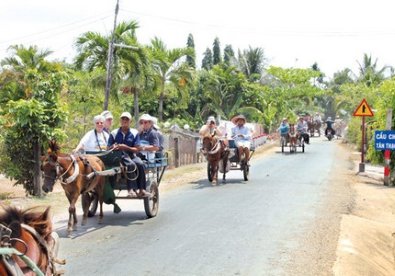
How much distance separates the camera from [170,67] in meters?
36.1

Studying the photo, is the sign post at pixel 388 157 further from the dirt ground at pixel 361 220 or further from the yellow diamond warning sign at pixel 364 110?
the yellow diamond warning sign at pixel 364 110

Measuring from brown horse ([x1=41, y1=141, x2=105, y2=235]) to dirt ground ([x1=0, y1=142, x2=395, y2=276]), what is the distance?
2.49 ft

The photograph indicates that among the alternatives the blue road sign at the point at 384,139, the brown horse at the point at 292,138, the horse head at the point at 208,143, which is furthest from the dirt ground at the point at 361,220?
the brown horse at the point at 292,138

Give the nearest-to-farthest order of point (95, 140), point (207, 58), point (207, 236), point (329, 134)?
point (207, 236), point (95, 140), point (329, 134), point (207, 58)

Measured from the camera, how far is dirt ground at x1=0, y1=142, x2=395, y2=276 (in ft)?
28.8

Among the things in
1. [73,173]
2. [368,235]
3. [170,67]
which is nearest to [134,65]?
[170,67]

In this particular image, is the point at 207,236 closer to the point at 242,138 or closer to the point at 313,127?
the point at 242,138

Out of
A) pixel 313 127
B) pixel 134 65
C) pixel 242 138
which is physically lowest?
pixel 242 138

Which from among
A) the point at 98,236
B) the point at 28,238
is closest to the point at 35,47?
the point at 98,236

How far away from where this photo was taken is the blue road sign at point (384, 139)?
18922 millimetres

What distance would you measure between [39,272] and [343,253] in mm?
6380

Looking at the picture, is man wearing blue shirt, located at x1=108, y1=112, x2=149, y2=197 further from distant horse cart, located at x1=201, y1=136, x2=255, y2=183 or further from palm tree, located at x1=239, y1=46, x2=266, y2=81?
palm tree, located at x1=239, y1=46, x2=266, y2=81

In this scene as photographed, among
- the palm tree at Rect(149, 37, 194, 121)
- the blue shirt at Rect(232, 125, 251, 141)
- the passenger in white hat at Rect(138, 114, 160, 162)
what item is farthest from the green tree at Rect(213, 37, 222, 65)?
the passenger in white hat at Rect(138, 114, 160, 162)

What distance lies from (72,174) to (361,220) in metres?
6.23
